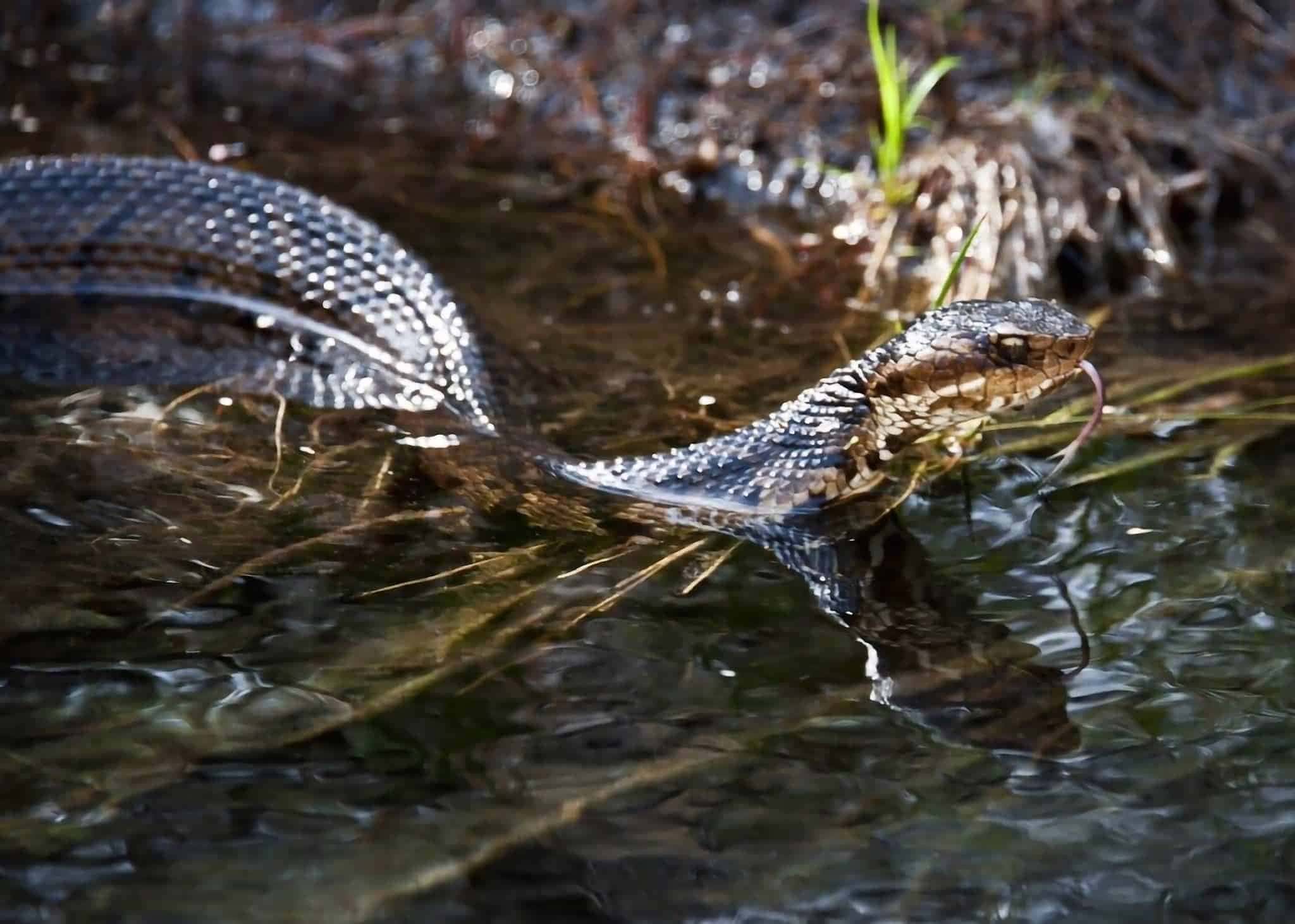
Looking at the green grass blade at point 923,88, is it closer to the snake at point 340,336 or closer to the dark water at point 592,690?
the snake at point 340,336

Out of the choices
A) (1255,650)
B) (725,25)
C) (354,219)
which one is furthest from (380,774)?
(725,25)

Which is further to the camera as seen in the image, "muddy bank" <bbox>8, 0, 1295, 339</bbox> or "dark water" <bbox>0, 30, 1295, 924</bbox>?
"muddy bank" <bbox>8, 0, 1295, 339</bbox>

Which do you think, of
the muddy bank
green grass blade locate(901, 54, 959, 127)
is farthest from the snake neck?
green grass blade locate(901, 54, 959, 127)

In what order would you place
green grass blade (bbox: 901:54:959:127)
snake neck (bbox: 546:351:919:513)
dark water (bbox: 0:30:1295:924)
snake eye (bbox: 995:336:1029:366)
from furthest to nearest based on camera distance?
green grass blade (bbox: 901:54:959:127), snake neck (bbox: 546:351:919:513), snake eye (bbox: 995:336:1029:366), dark water (bbox: 0:30:1295:924)

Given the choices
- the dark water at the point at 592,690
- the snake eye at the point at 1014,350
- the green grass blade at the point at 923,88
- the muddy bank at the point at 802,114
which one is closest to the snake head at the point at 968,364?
the snake eye at the point at 1014,350

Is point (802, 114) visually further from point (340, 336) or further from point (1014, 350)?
point (1014, 350)

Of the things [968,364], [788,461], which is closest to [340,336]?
[788,461]

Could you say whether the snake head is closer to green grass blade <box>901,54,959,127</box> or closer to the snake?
the snake
